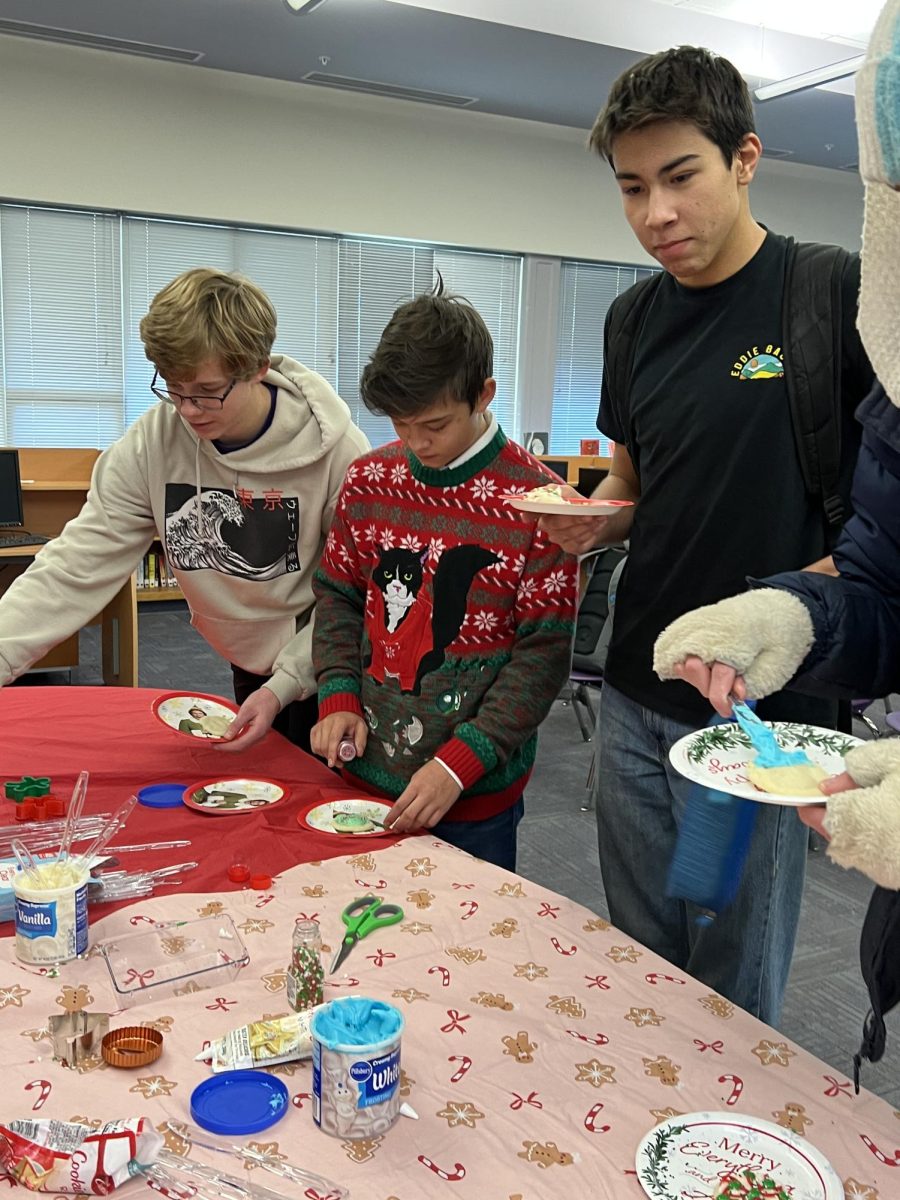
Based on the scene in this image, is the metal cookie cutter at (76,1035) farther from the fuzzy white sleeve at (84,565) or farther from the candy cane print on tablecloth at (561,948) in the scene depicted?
the fuzzy white sleeve at (84,565)

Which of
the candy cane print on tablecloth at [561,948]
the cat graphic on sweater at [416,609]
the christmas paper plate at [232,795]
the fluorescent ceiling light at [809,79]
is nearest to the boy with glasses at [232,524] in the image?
the christmas paper plate at [232,795]

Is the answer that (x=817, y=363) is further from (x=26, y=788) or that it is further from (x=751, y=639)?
(x=26, y=788)

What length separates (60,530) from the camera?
493 centimetres

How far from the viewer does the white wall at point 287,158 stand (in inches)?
249

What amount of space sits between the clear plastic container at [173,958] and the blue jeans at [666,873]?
61 cm

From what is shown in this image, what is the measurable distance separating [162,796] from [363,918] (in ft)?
1.71

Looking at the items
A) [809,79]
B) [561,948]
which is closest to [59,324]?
[809,79]

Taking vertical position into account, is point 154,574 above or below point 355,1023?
below

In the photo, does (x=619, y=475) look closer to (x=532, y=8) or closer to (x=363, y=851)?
(x=363, y=851)

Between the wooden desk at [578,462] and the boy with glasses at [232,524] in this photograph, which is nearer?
the boy with glasses at [232,524]

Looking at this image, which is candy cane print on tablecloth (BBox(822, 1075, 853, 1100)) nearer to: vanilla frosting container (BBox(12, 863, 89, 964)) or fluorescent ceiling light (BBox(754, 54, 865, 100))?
vanilla frosting container (BBox(12, 863, 89, 964))

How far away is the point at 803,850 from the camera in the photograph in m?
1.41

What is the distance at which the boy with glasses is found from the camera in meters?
1.84

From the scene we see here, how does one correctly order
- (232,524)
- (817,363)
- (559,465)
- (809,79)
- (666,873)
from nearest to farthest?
(817,363)
(666,873)
(232,524)
(809,79)
(559,465)
